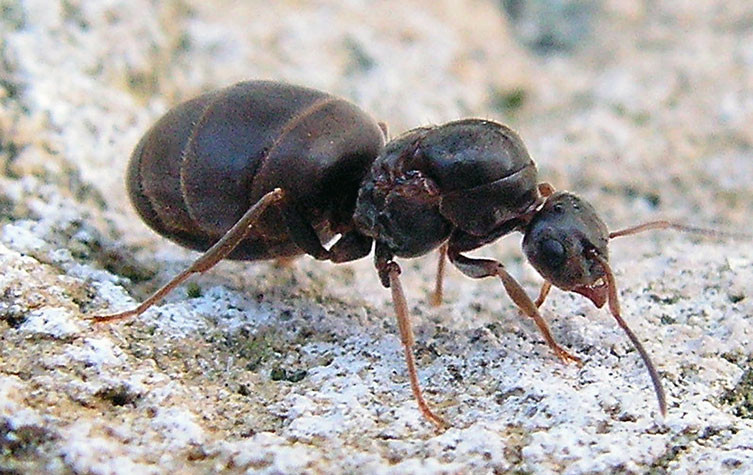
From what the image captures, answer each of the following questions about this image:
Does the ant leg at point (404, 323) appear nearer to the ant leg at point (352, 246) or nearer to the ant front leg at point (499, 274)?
the ant leg at point (352, 246)

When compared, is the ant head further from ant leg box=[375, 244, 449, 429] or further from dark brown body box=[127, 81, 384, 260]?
dark brown body box=[127, 81, 384, 260]

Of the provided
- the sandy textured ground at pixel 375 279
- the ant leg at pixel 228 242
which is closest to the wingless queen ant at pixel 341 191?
the ant leg at pixel 228 242

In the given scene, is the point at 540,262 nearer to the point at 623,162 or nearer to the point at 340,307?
the point at 340,307

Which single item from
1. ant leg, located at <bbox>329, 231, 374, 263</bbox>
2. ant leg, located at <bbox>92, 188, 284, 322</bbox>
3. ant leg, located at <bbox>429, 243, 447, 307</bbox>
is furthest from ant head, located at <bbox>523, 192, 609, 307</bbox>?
ant leg, located at <bbox>92, 188, 284, 322</bbox>

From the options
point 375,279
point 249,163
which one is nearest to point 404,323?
point 249,163

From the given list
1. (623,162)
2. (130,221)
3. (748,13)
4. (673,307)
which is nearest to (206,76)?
(130,221)

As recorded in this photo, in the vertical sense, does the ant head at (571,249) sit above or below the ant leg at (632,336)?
above
